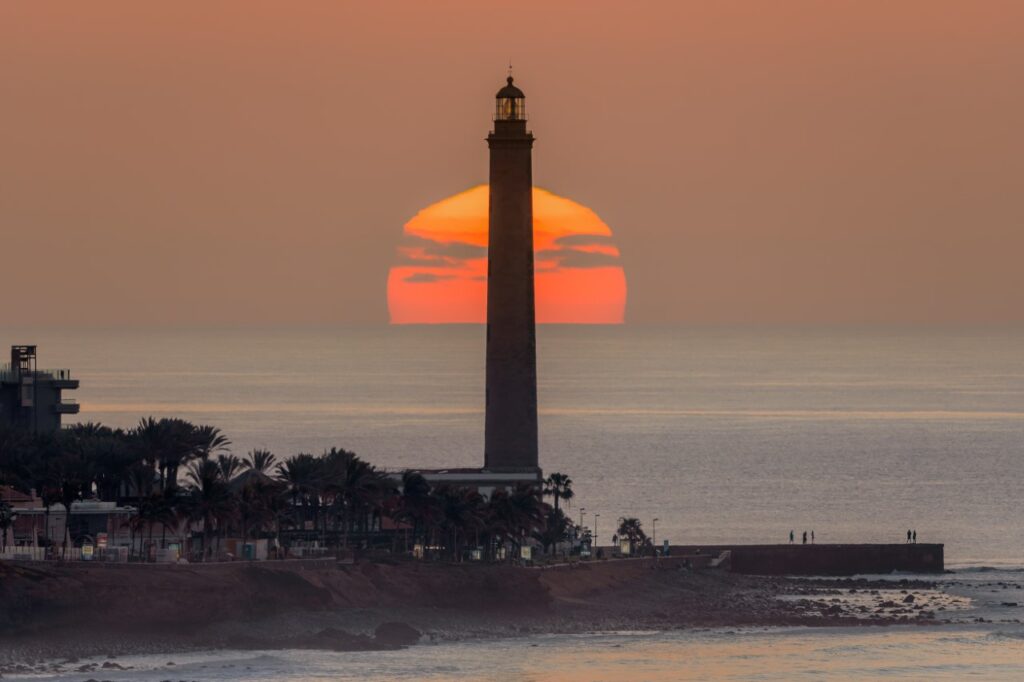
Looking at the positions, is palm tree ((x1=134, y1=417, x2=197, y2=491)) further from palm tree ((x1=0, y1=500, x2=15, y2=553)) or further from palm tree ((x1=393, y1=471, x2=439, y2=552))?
palm tree ((x1=0, y1=500, x2=15, y2=553))

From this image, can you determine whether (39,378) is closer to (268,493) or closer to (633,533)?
(268,493)

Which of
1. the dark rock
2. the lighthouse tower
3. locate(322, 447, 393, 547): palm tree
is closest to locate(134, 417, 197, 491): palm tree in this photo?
locate(322, 447, 393, 547): palm tree

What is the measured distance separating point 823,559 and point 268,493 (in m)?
34.7

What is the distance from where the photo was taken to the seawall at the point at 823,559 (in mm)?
126688

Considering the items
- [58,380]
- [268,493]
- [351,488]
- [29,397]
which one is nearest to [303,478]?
[351,488]

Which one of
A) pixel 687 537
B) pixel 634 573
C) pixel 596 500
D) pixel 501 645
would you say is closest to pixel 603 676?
pixel 501 645

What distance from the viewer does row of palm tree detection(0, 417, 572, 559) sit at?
10506cm

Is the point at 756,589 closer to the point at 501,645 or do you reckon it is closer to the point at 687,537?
the point at 501,645

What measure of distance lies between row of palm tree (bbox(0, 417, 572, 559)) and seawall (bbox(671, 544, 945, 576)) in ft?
42.6

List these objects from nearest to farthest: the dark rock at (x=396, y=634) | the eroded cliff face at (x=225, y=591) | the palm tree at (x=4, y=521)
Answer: the eroded cliff face at (x=225, y=591) < the dark rock at (x=396, y=634) < the palm tree at (x=4, y=521)

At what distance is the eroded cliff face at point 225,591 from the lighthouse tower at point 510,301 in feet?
66.3

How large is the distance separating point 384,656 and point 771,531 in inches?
2587

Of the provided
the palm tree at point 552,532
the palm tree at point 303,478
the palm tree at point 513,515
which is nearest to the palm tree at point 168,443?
the palm tree at point 303,478

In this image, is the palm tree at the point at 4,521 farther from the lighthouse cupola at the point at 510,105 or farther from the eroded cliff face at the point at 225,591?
the lighthouse cupola at the point at 510,105
